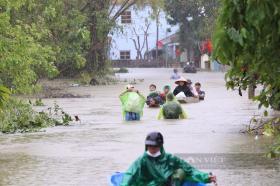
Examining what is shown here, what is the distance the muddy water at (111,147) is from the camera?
11.3 metres

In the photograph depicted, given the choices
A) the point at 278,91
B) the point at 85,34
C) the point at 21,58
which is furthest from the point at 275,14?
the point at 85,34

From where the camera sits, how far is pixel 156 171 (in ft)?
25.1

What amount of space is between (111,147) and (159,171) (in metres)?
7.13

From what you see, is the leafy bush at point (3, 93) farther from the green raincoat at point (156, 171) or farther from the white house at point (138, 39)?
the white house at point (138, 39)

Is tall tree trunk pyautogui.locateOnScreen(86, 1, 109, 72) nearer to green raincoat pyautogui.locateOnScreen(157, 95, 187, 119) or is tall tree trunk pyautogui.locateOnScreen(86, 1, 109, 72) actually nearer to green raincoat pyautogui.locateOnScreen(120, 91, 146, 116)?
green raincoat pyautogui.locateOnScreen(120, 91, 146, 116)

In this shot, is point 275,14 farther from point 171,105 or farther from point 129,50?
point 129,50

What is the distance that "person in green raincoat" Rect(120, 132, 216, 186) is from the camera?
24.7ft

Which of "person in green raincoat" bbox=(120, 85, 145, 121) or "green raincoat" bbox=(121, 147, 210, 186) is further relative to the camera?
"person in green raincoat" bbox=(120, 85, 145, 121)

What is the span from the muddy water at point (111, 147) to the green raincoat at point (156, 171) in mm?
2898

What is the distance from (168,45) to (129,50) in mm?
5507

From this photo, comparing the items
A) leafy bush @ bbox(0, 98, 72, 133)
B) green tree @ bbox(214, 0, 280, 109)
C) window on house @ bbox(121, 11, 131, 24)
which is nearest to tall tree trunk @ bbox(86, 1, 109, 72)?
leafy bush @ bbox(0, 98, 72, 133)

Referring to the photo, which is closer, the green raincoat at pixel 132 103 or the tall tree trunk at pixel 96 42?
the green raincoat at pixel 132 103

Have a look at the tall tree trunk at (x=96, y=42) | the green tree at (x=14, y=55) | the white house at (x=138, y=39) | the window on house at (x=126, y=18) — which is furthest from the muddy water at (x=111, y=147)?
the white house at (x=138, y=39)

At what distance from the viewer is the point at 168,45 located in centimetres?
10450
